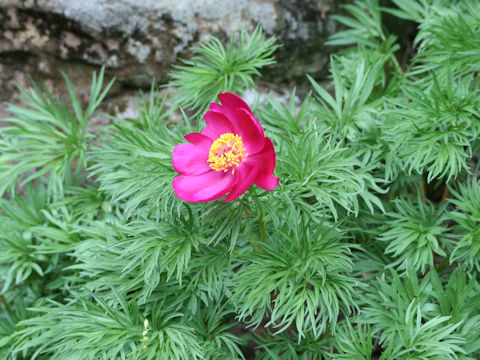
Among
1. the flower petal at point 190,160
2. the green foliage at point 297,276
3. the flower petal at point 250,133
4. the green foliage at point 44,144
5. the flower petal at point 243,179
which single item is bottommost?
the green foliage at point 44,144

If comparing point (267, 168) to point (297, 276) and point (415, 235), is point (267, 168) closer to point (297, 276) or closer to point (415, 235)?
point (297, 276)

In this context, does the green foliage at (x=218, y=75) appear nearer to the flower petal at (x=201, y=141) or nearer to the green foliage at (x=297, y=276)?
the flower petal at (x=201, y=141)

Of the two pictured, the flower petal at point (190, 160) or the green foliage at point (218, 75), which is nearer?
the flower petal at point (190, 160)

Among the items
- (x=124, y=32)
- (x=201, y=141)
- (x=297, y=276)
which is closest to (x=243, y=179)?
(x=201, y=141)

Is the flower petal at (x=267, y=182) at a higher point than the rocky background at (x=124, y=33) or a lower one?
higher

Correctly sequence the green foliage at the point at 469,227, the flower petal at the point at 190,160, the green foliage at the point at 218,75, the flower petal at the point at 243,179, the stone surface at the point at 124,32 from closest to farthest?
1. the flower petal at the point at 243,179
2. the flower petal at the point at 190,160
3. the green foliage at the point at 469,227
4. the green foliage at the point at 218,75
5. the stone surface at the point at 124,32

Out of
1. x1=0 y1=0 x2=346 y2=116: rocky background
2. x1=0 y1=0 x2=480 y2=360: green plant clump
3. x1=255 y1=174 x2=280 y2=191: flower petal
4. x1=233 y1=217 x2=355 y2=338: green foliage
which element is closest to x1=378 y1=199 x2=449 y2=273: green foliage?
x1=0 y1=0 x2=480 y2=360: green plant clump

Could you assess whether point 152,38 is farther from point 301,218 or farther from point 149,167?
point 301,218

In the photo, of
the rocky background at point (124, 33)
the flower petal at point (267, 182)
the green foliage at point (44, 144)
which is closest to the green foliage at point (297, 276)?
the flower petal at point (267, 182)

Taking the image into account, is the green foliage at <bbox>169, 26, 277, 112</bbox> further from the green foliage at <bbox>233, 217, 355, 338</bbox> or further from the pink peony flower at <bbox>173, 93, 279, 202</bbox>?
the green foliage at <bbox>233, 217, 355, 338</bbox>
